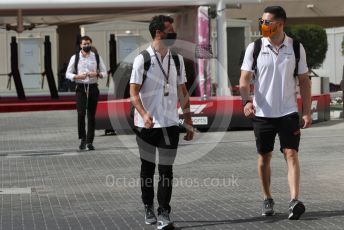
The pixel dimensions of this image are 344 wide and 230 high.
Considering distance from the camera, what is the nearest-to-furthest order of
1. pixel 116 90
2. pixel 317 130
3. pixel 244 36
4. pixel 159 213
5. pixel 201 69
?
pixel 159 213, pixel 317 130, pixel 201 69, pixel 116 90, pixel 244 36

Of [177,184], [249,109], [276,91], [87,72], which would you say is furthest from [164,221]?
[87,72]

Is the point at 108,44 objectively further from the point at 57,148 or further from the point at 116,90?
the point at 57,148

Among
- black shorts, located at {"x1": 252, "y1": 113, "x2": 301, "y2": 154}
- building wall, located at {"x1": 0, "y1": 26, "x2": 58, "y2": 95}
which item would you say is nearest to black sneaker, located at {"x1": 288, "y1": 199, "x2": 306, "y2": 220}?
black shorts, located at {"x1": 252, "y1": 113, "x2": 301, "y2": 154}

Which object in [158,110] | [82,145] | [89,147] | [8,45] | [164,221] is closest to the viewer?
[164,221]

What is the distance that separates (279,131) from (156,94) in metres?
1.24

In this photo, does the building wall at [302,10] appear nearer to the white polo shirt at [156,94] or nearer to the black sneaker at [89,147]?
the black sneaker at [89,147]

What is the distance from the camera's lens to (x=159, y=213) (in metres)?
8.14

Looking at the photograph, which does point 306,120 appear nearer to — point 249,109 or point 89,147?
point 249,109

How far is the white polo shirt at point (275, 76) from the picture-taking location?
8.49 m

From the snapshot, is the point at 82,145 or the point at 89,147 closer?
the point at 89,147

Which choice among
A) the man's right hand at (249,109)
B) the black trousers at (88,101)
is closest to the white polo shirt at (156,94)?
the man's right hand at (249,109)

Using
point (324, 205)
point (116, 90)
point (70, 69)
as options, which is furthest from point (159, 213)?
point (116, 90)

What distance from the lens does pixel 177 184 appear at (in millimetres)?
11258

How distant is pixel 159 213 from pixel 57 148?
8375mm
